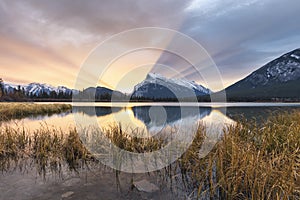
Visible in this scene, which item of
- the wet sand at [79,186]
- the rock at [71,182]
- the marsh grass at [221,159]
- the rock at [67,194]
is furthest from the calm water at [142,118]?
the rock at [67,194]

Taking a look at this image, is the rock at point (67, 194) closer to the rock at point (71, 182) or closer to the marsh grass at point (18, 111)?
the rock at point (71, 182)

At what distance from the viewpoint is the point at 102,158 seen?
6277 mm

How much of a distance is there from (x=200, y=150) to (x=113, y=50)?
4.58 meters

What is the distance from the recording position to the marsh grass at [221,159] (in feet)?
12.0

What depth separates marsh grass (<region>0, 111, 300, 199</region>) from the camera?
367 cm

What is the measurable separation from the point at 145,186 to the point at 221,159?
75.6 inches

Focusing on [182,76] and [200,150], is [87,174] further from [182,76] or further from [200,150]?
[182,76]

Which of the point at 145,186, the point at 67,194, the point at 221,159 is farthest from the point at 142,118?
the point at 221,159

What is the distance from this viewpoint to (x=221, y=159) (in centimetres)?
429

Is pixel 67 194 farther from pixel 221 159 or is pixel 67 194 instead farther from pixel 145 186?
pixel 221 159

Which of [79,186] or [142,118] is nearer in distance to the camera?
[79,186]

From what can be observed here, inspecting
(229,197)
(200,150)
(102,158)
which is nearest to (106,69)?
(102,158)

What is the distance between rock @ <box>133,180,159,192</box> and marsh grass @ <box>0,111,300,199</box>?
56cm

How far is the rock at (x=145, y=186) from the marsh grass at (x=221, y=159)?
0.56m
